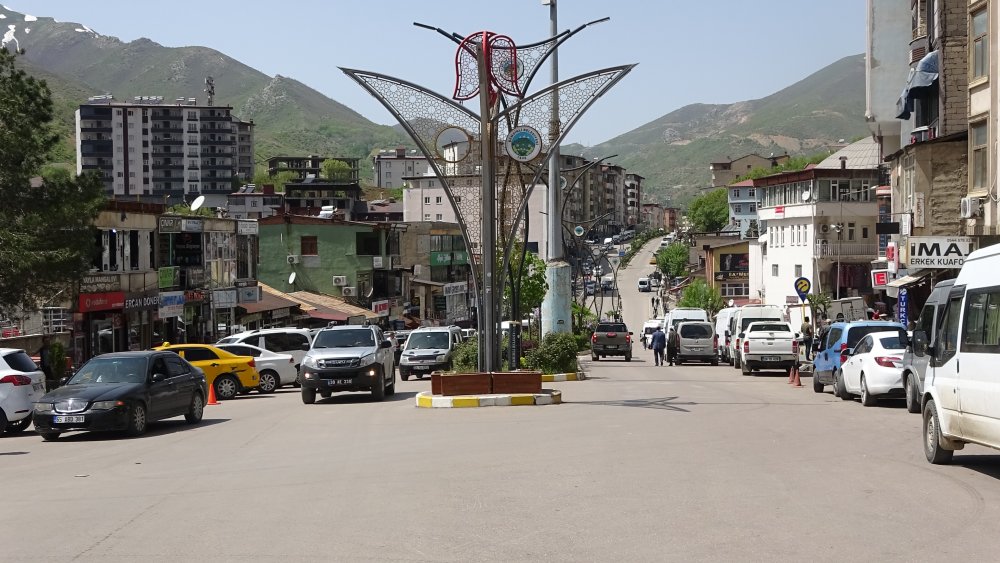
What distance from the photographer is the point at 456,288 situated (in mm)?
91312

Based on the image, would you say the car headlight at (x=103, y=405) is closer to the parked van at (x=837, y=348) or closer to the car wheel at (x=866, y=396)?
the car wheel at (x=866, y=396)

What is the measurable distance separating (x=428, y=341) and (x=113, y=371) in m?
18.6

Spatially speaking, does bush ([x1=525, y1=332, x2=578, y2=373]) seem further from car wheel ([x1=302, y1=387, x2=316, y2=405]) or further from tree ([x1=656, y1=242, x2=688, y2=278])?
tree ([x1=656, y1=242, x2=688, y2=278])

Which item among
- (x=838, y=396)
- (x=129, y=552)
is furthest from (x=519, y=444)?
(x=838, y=396)

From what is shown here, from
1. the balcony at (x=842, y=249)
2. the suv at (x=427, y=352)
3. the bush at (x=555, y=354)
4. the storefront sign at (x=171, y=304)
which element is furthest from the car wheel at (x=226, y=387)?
the balcony at (x=842, y=249)

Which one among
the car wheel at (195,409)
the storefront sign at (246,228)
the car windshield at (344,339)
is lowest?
the car wheel at (195,409)

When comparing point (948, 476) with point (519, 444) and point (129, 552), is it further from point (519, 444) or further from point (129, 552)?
point (129, 552)

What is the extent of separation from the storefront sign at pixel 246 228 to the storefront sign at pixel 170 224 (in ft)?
26.0

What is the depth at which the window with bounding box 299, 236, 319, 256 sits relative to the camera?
73188 millimetres

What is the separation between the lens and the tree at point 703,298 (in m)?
110

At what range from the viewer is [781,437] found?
640 inches

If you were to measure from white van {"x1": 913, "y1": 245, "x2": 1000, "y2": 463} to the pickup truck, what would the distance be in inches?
906

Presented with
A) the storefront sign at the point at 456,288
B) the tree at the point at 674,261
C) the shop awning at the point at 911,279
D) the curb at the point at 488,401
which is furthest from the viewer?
the tree at the point at 674,261

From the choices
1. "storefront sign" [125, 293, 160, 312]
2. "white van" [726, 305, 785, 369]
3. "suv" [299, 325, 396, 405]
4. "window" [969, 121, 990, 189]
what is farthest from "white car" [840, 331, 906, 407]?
"storefront sign" [125, 293, 160, 312]
